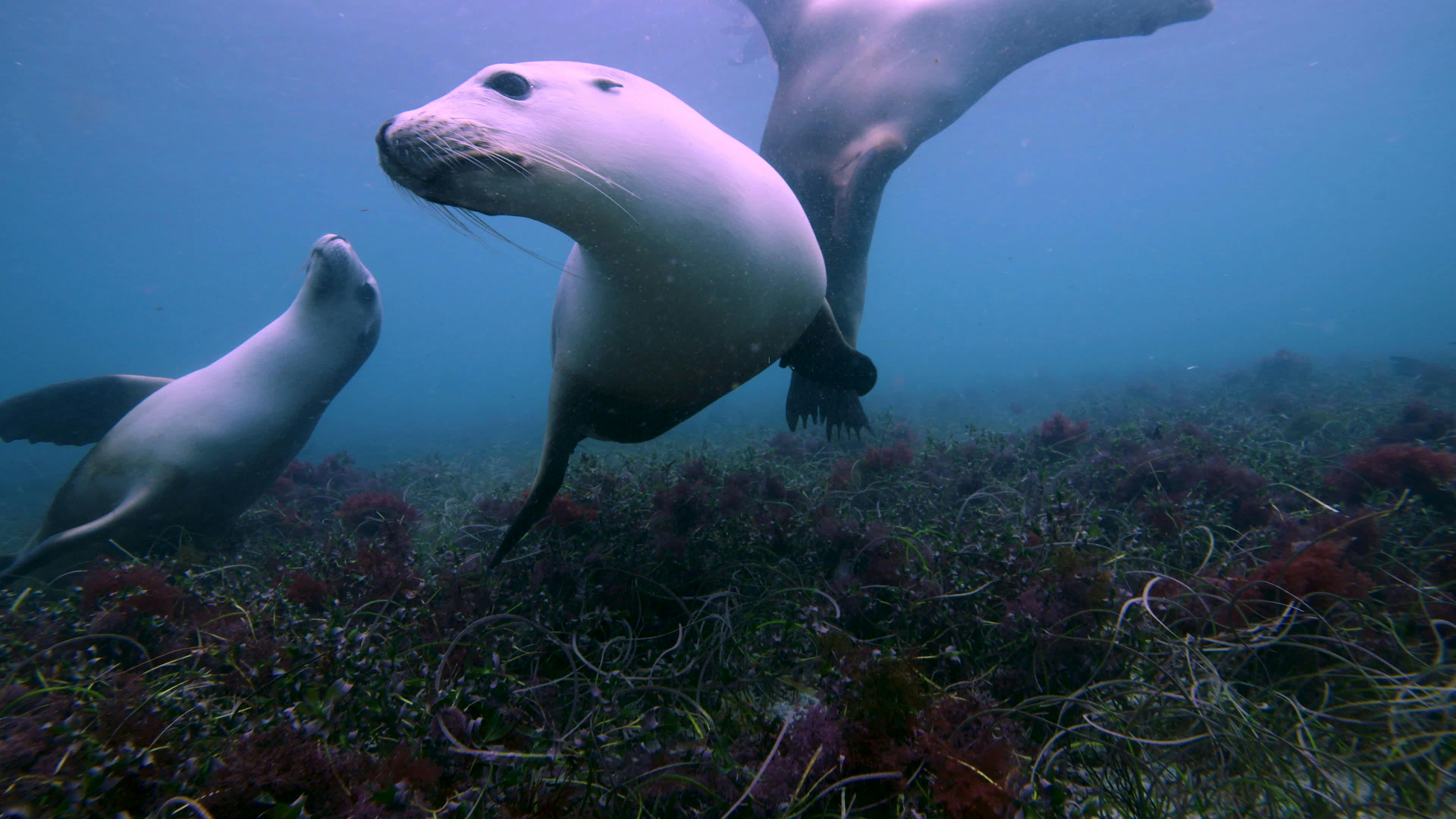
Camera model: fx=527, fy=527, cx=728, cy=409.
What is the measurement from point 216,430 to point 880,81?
5.32 m

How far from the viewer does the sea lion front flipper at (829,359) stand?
3170 mm

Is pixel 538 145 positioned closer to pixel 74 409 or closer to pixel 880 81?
pixel 880 81

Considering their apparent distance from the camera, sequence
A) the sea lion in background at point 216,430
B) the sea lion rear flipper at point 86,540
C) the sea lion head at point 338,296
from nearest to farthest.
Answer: the sea lion rear flipper at point 86,540
the sea lion in background at point 216,430
the sea lion head at point 338,296

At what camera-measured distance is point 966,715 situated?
4.74 ft

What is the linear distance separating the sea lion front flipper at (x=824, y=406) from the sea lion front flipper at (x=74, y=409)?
5.33 meters

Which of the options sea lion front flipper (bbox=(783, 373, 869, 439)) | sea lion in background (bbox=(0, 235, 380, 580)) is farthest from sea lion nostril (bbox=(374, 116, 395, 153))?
sea lion in background (bbox=(0, 235, 380, 580))

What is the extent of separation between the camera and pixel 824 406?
4332 mm

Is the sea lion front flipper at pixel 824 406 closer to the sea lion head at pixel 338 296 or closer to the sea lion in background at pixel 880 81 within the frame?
the sea lion in background at pixel 880 81

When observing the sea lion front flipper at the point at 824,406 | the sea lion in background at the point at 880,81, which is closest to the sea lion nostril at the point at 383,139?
the sea lion in background at the point at 880,81

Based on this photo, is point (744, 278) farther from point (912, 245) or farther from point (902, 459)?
point (912, 245)

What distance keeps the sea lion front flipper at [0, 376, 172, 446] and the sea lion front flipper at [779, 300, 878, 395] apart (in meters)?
5.36

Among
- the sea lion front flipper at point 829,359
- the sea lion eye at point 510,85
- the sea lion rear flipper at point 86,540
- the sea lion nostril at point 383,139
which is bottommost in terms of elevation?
the sea lion rear flipper at point 86,540

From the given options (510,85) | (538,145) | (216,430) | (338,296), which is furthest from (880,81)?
(216,430)

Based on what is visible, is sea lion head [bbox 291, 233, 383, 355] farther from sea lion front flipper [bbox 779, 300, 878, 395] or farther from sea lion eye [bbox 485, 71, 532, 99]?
sea lion front flipper [bbox 779, 300, 878, 395]
